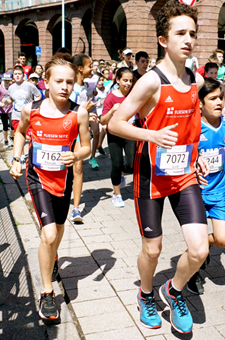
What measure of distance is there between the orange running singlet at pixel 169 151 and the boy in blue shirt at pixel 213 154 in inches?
25.9

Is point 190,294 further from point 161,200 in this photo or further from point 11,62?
point 11,62

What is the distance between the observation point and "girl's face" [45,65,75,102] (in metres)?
3.34

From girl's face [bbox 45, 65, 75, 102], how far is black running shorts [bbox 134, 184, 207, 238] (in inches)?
39.6

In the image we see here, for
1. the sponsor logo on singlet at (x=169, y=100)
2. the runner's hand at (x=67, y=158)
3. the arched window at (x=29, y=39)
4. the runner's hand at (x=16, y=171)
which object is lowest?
the runner's hand at (x=16, y=171)

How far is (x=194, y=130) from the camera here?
3.01 meters

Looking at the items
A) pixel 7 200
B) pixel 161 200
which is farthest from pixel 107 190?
pixel 161 200

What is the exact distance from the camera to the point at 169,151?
2.94 meters

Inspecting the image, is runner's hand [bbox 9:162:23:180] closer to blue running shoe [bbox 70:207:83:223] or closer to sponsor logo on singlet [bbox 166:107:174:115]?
sponsor logo on singlet [bbox 166:107:174:115]

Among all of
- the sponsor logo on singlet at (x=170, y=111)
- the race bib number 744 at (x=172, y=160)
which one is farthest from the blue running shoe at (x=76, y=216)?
the sponsor logo on singlet at (x=170, y=111)

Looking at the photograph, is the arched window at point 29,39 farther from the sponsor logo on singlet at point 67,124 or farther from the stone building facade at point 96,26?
the sponsor logo on singlet at point 67,124

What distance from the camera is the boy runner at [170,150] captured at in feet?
9.28

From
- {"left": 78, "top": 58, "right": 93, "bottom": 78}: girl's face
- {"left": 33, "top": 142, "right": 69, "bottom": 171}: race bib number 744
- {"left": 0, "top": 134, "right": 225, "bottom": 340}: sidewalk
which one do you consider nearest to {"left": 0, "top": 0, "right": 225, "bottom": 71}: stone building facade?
{"left": 78, "top": 58, "right": 93, "bottom": 78}: girl's face

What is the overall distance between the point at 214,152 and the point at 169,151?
3.04 feet

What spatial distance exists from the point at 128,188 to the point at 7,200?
79.6 inches
